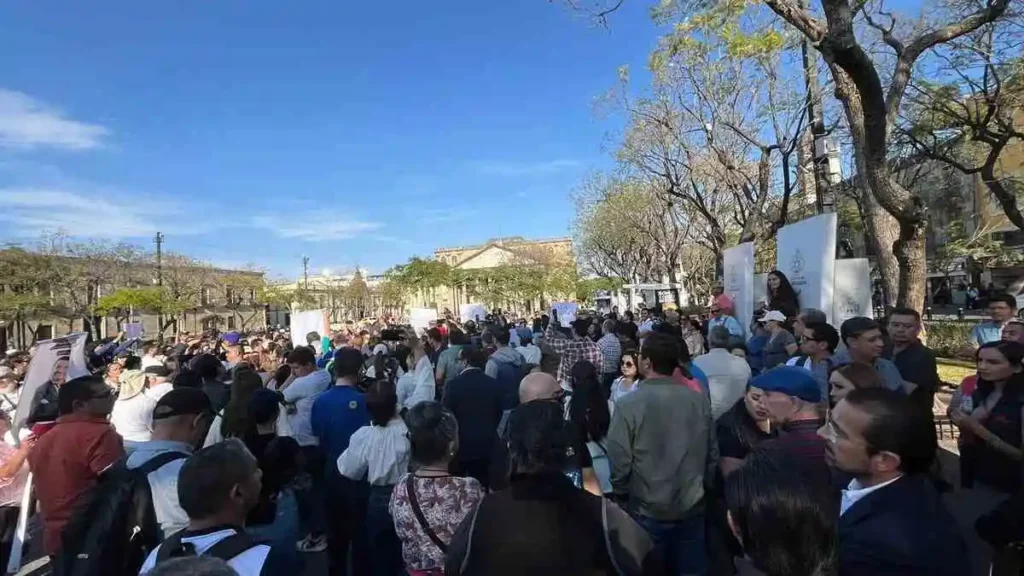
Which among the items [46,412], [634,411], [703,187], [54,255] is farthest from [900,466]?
[54,255]

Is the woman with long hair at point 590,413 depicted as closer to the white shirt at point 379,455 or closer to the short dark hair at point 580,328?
the white shirt at point 379,455

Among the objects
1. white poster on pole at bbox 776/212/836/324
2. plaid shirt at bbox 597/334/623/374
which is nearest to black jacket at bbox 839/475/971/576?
white poster on pole at bbox 776/212/836/324

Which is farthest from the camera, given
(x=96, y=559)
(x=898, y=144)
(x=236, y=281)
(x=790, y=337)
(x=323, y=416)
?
(x=236, y=281)

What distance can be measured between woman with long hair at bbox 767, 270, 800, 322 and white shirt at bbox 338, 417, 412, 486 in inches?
228

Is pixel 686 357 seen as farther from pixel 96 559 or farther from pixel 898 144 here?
pixel 898 144

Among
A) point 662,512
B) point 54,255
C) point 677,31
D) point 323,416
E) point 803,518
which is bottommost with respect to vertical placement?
point 662,512

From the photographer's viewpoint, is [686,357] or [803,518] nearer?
[803,518]

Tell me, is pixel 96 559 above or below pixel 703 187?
below

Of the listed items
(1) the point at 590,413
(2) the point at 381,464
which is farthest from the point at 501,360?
(2) the point at 381,464

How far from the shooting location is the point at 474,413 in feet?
17.1

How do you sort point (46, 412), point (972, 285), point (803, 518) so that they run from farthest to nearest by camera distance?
1. point (972, 285)
2. point (46, 412)
3. point (803, 518)

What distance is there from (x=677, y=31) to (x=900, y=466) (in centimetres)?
1091

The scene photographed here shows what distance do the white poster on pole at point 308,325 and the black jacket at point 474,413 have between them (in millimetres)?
8143

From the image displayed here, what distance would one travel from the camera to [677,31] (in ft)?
36.9
